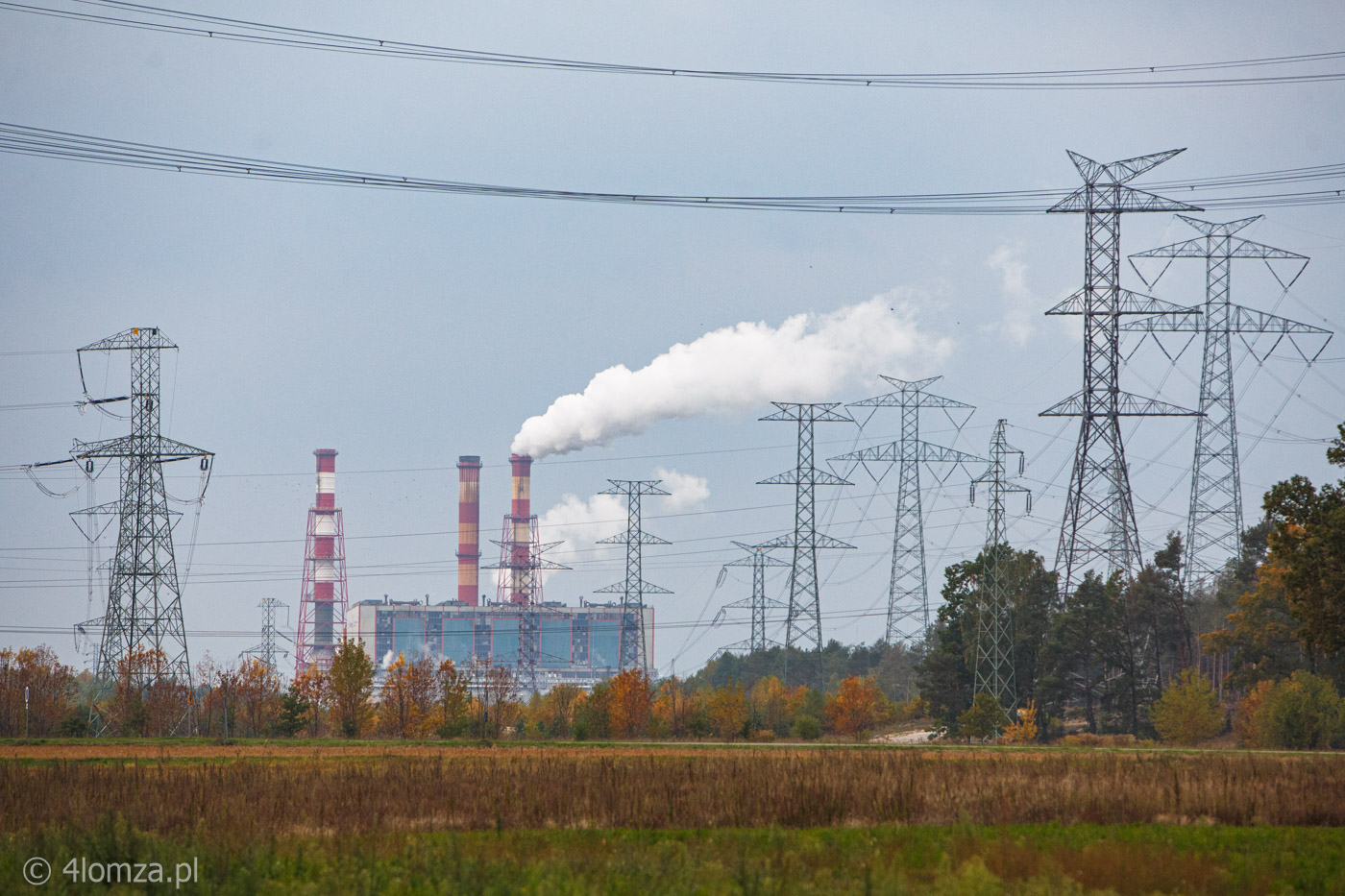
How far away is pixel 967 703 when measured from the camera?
79.5 metres

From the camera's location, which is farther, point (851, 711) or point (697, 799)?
point (851, 711)

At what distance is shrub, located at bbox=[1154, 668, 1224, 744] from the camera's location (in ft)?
209

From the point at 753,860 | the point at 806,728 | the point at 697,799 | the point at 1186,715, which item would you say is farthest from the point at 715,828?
the point at 806,728

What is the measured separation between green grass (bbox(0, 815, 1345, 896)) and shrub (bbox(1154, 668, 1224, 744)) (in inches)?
1752

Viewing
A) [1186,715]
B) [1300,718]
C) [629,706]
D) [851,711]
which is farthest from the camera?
[851,711]

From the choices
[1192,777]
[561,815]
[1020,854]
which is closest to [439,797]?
[561,815]

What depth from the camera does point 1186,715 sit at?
6369 centimetres

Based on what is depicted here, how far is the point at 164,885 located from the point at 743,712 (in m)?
70.5

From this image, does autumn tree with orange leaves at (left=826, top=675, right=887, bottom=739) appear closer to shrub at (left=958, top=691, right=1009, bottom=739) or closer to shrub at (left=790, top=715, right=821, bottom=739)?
shrub at (left=790, top=715, right=821, bottom=739)

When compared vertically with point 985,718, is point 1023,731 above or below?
below

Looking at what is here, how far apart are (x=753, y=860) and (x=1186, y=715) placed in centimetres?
5379

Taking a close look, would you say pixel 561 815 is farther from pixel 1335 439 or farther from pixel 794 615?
pixel 794 615

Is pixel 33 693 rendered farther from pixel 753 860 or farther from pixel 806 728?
pixel 753 860

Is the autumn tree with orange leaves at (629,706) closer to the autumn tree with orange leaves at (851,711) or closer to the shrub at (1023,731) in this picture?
the autumn tree with orange leaves at (851,711)
